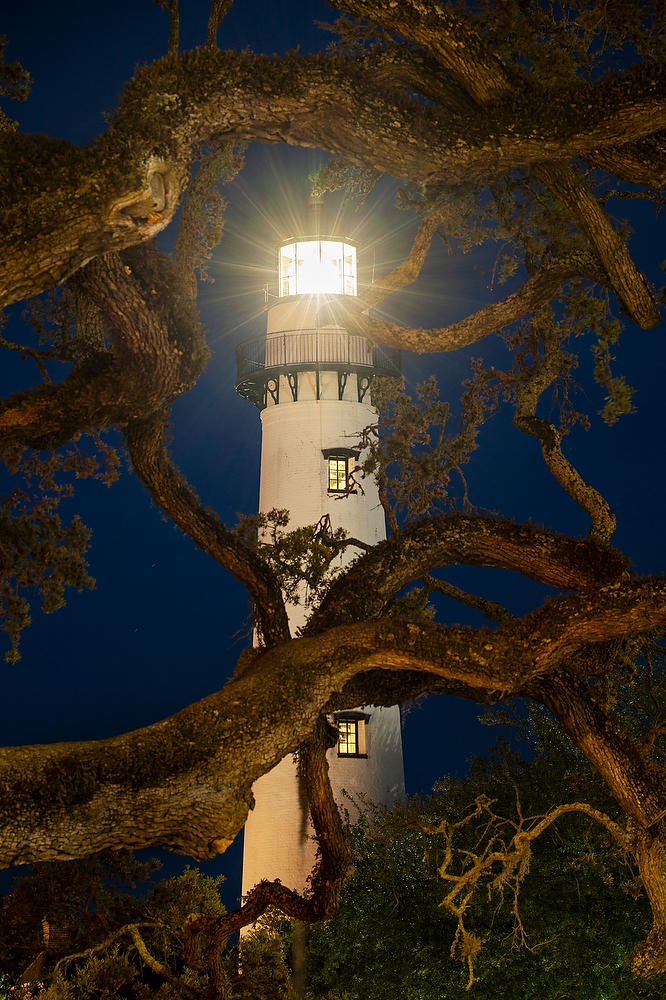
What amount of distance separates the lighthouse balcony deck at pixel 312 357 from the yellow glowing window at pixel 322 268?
113 centimetres

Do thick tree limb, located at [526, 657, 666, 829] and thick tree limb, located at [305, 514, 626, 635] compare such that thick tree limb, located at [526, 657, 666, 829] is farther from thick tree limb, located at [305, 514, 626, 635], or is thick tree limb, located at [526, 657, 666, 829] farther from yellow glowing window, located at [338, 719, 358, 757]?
yellow glowing window, located at [338, 719, 358, 757]

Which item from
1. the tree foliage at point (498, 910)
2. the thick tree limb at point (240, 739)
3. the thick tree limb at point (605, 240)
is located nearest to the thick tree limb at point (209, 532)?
the thick tree limb at point (240, 739)

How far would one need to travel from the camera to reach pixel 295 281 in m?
26.5

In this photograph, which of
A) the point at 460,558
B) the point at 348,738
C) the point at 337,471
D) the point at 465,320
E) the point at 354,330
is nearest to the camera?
the point at 460,558

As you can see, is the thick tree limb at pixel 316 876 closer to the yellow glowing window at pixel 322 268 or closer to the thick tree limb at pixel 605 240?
the thick tree limb at pixel 605 240

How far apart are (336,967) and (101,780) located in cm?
1248

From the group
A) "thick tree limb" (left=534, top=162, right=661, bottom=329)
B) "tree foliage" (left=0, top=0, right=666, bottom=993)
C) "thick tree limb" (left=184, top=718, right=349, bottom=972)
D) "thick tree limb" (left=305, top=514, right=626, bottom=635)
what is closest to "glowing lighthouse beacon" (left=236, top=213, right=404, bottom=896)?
"tree foliage" (left=0, top=0, right=666, bottom=993)

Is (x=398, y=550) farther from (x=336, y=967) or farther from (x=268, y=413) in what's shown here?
(x=268, y=413)

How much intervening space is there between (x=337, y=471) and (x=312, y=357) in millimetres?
3429

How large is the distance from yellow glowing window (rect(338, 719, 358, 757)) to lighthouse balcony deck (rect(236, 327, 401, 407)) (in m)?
9.03

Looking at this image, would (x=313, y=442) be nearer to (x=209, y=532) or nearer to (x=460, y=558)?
(x=209, y=532)

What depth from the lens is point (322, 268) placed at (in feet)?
86.4

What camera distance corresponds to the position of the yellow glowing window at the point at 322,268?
85.9 feet

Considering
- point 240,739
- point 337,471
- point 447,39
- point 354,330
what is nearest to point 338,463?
point 337,471
